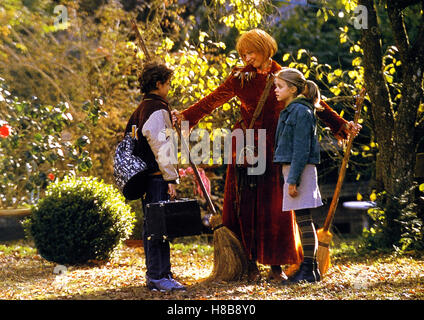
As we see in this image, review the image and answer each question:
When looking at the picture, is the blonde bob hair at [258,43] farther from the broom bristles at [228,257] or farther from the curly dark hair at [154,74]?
the broom bristles at [228,257]

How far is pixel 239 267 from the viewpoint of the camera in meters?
4.93

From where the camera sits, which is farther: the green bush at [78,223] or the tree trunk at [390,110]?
the tree trunk at [390,110]

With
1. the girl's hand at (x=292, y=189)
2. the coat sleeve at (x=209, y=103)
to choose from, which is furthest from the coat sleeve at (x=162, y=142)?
the girl's hand at (x=292, y=189)

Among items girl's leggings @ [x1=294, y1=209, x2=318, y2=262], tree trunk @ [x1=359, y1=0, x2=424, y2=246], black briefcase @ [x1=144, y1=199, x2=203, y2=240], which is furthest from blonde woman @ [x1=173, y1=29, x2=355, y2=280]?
tree trunk @ [x1=359, y1=0, x2=424, y2=246]

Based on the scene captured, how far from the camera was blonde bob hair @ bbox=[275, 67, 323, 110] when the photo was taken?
187 inches

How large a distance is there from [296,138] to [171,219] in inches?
43.3

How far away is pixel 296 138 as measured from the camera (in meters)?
4.59

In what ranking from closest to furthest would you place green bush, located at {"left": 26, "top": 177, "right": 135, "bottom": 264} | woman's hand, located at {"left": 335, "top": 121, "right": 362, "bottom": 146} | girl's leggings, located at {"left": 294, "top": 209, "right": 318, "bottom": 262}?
girl's leggings, located at {"left": 294, "top": 209, "right": 318, "bottom": 262} → woman's hand, located at {"left": 335, "top": 121, "right": 362, "bottom": 146} → green bush, located at {"left": 26, "top": 177, "right": 135, "bottom": 264}

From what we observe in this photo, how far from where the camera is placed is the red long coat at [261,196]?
16.2 feet

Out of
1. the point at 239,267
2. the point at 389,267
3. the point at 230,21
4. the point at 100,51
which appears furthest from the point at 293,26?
the point at 239,267

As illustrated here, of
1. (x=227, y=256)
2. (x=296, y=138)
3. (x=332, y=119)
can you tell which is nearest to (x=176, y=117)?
(x=296, y=138)

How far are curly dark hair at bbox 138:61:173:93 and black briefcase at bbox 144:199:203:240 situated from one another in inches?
36.1

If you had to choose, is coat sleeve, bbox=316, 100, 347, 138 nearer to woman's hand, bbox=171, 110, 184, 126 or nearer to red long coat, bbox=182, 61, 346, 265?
red long coat, bbox=182, 61, 346, 265
